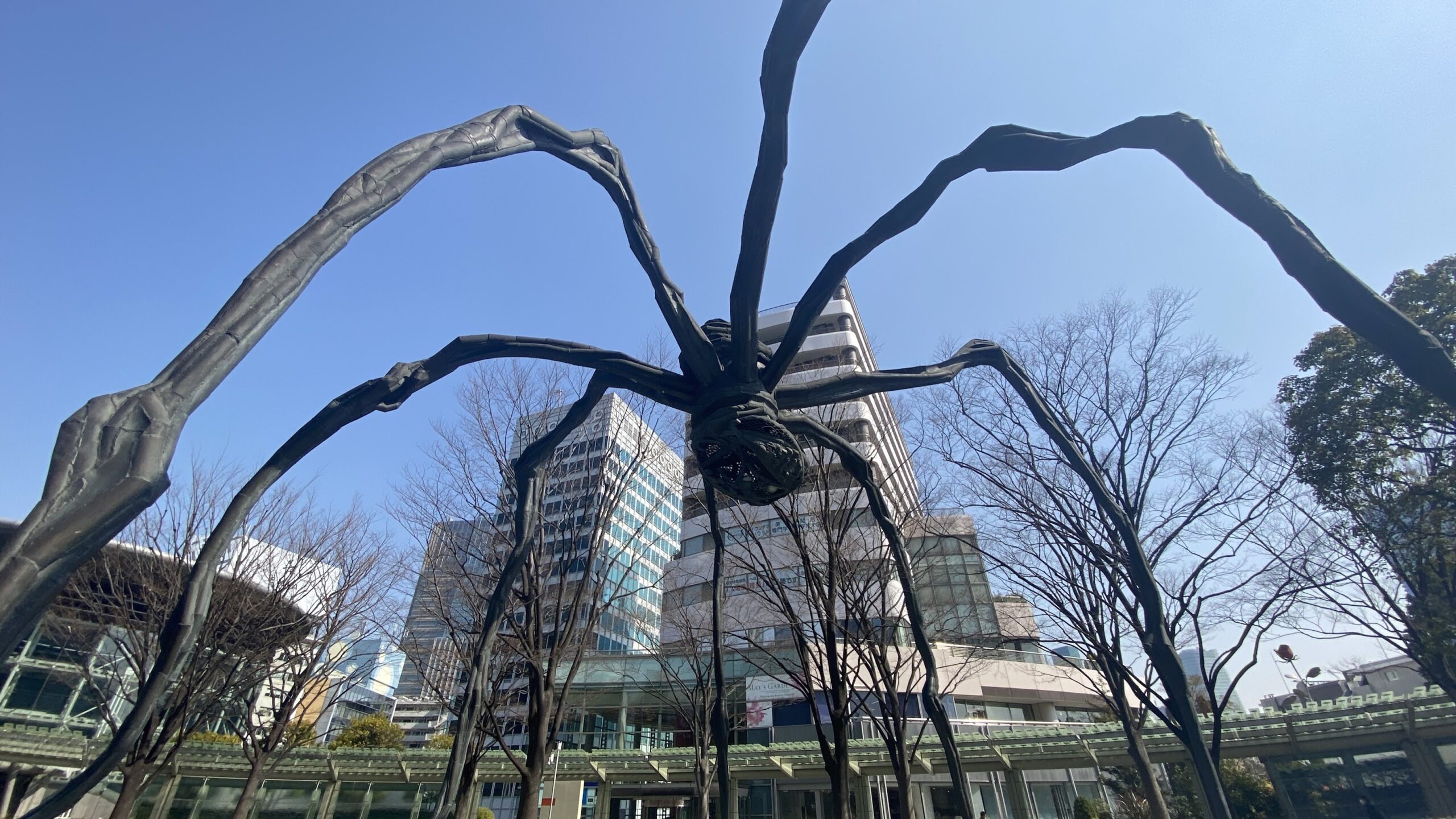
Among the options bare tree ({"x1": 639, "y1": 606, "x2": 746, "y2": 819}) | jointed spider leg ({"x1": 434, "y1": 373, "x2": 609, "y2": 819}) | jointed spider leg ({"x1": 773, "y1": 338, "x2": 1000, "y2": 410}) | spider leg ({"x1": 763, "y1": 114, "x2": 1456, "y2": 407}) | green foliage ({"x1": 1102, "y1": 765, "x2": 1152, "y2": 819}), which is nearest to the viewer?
spider leg ({"x1": 763, "y1": 114, "x2": 1456, "y2": 407})

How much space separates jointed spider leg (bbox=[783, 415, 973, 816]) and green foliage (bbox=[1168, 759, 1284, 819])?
16508 mm

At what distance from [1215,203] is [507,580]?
3.41 meters

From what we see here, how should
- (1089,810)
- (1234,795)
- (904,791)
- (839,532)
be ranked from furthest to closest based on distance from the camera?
1. (1089,810)
2. (1234,795)
3. (839,532)
4. (904,791)

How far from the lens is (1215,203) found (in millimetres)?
2195

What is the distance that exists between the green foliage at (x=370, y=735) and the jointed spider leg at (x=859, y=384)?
1037 inches

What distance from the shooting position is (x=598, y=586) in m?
11.2

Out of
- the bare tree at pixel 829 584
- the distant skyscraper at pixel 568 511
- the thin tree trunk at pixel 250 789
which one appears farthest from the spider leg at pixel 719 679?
the thin tree trunk at pixel 250 789

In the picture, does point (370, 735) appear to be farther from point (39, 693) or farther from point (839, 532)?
point (839, 532)

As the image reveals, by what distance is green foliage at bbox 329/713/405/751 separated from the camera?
23.9 m

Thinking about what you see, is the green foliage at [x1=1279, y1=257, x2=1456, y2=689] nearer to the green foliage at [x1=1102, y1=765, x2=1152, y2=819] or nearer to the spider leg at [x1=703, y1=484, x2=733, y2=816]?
the green foliage at [x1=1102, y1=765, x2=1152, y2=819]

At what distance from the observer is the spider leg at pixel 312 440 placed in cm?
127

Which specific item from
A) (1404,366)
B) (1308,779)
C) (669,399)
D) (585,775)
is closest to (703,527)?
(585,775)

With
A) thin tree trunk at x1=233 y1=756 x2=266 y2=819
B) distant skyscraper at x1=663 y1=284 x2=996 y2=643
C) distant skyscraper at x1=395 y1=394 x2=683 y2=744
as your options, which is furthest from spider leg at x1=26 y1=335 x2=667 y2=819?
thin tree trunk at x1=233 y1=756 x2=266 y2=819

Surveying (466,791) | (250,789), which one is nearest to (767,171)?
(466,791)
